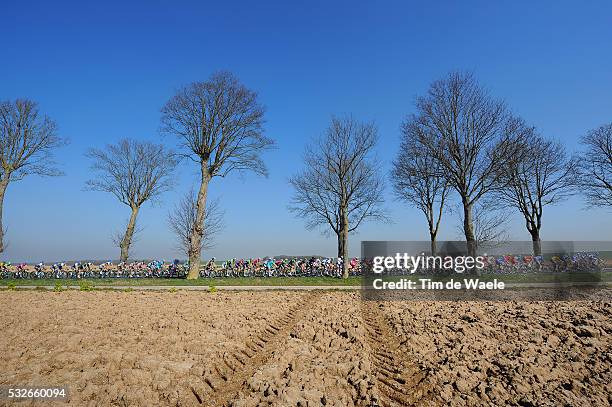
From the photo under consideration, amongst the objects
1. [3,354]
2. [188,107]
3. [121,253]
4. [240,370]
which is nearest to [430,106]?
[188,107]

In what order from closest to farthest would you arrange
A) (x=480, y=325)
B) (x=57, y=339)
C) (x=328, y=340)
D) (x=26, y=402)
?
(x=26, y=402) < (x=57, y=339) < (x=328, y=340) < (x=480, y=325)

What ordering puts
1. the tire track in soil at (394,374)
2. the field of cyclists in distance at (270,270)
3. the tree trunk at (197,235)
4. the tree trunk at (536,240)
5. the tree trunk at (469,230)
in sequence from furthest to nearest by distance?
the tree trunk at (536,240) → the tree trunk at (197,235) → the field of cyclists in distance at (270,270) → the tree trunk at (469,230) → the tire track in soil at (394,374)

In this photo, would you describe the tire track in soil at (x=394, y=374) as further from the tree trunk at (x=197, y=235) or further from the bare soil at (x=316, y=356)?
the tree trunk at (x=197, y=235)

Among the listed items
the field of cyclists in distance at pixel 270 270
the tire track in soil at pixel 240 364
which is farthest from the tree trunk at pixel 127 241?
the tire track in soil at pixel 240 364

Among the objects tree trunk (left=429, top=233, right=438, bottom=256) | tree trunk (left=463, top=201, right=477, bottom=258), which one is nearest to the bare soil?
tree trunk (left=463, top=201, right=477, bottom=258)

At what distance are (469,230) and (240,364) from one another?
17.6 metres

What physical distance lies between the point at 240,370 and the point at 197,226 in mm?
17302

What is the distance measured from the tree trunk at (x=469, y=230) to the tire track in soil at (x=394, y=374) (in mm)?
14096

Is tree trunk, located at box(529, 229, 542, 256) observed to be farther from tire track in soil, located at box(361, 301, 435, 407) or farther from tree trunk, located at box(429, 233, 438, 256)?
tire track in soil, located at box(361, 301, 435, 407)

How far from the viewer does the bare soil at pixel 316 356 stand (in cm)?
437

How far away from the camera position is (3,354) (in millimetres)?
5668

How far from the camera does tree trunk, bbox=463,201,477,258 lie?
1986 cm

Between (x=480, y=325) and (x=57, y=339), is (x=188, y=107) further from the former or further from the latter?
(x=480, y=325)

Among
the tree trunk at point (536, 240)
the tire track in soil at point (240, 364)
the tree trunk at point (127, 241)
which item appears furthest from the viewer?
the tree trunk at point (127, 241)
